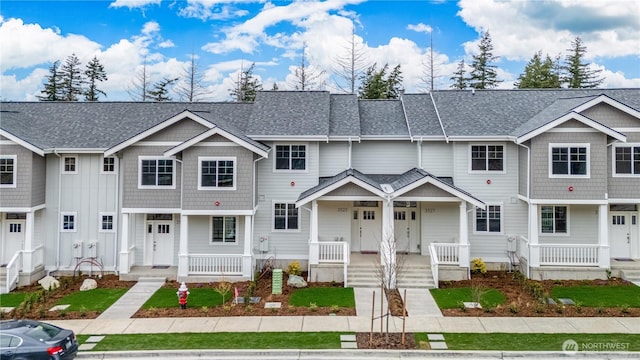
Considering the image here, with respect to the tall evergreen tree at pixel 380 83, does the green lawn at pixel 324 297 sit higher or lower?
lower

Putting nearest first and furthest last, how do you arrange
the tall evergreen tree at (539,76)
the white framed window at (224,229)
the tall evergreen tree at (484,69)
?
the white framed window at (224,229) → the tall evergreen tree at (539,76) → the tall evergreen tree at (484,69)

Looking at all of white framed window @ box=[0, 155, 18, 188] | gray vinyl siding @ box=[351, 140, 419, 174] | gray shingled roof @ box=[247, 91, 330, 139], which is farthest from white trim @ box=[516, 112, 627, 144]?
white framed window @ box=[0, 155, 18, 188]

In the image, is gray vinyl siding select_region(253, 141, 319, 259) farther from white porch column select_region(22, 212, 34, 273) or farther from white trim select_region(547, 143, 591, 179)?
white trim select_region(547, 143, 591, 179)

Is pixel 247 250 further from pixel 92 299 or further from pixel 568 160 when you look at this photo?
pixel 568 160

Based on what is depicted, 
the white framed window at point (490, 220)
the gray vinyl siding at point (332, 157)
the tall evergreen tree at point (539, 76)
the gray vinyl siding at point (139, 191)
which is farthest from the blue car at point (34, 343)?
the tall evergreen tree at point (539, 76)

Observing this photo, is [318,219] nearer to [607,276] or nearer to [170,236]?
[170,236]

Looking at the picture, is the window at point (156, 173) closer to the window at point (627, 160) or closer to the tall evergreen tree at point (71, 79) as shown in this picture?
the window at point (627, 160)

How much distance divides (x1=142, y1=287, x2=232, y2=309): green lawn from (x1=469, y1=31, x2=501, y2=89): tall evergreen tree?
36.9 metres

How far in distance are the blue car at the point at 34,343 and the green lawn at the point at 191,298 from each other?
15.1ft

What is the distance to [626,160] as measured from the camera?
18703 millimetres

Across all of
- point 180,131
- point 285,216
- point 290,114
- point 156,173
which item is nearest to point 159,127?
point 180,131

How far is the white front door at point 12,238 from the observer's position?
1964 cm

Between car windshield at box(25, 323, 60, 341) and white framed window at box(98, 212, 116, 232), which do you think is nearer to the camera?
car windshield at box(25, 323, 60, 341)

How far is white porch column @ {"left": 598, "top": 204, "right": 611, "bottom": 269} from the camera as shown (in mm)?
18000
